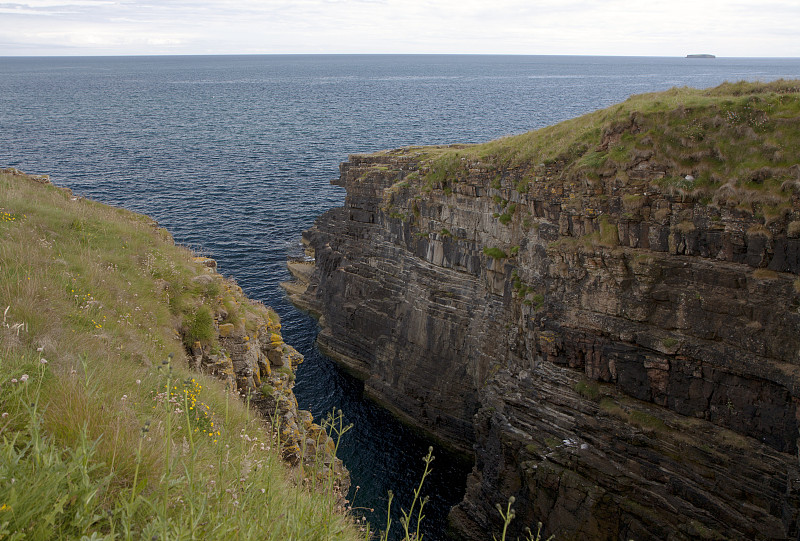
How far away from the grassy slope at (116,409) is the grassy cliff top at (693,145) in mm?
17405

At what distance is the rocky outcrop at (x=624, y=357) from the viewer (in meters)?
21.6

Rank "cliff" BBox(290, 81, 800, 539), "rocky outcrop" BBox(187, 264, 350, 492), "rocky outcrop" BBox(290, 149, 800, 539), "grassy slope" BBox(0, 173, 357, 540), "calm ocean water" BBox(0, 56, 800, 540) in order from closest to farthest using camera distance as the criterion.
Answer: "grassy slope" BBox(0, 173, 357, 540), "rocky outcrop" BBox(187, 264, 350, 492), "rocky outcrop" BBox(290, 149, 800, 539), "cliff" BBox(290, 81, 800, 539), "calm ocean water" BBox(0, 56, 800, 540)

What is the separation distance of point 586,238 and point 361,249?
2287cm

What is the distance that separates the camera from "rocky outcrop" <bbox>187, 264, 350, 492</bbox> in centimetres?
1505

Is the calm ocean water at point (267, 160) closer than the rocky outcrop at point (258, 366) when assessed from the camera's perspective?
No

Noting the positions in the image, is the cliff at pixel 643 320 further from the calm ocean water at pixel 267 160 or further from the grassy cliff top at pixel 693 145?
the calm ocean water at pixel 267 160

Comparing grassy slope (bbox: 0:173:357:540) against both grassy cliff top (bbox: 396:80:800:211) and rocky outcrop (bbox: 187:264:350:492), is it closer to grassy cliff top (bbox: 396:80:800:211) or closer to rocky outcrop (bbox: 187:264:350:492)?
rocky outcrop (bbox: 187:264:350:492)

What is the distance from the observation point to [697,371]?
2323 centimetres

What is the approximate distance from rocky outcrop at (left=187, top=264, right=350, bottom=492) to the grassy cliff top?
16127 mm

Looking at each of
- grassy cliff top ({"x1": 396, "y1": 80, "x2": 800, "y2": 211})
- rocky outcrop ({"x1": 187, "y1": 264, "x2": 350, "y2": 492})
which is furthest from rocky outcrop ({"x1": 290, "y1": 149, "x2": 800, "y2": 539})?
rocky outcrop ({"x1": 187, "y1": 264, "x2": 350, "y2": 492})

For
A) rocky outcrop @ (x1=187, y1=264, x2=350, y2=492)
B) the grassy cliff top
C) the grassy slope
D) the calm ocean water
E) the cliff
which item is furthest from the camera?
the calm ocean water

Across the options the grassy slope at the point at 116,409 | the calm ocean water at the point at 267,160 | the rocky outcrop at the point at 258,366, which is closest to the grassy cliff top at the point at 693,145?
the rocky outcrop at the point at 258,366

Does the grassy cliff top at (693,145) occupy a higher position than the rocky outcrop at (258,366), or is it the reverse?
the grassy cliff top at (693,145)

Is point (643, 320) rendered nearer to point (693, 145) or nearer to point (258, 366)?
point (693, 145)
